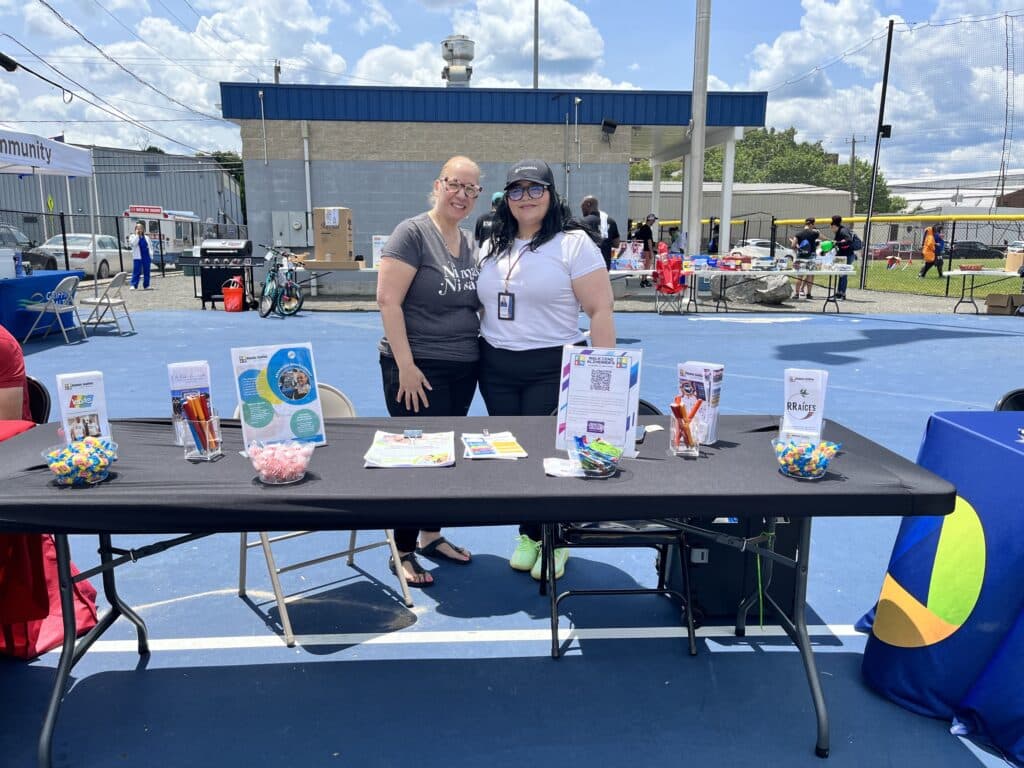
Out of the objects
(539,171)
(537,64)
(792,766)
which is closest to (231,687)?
(792,766)

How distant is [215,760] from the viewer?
219 cm

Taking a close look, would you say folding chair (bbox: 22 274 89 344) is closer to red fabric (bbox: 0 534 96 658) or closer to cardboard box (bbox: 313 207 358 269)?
cardboard box (bbox: 313 207 358 269)

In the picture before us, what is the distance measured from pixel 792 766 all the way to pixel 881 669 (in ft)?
1.91

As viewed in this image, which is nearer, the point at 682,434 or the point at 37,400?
the point at 682,434

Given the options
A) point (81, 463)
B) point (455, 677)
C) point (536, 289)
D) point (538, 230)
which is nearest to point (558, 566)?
point (455, 677)

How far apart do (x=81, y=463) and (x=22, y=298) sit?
Result: 370 inches

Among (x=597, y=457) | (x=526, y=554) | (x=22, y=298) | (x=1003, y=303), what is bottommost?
(x=526, y=554)

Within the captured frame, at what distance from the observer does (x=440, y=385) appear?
3.15m

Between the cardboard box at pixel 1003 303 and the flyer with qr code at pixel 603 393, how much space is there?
15025mm

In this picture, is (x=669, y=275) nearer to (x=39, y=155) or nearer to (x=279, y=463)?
(x=39, y=155)

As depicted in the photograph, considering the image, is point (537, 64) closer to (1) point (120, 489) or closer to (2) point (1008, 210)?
(1) point (120, 489)

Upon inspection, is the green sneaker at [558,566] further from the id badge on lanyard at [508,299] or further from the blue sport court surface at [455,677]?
the id badge on lanyard at [508,299]

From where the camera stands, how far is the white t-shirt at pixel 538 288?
9.62ft

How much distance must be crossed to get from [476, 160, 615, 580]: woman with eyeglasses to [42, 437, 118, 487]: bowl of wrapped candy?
153 centimetres
